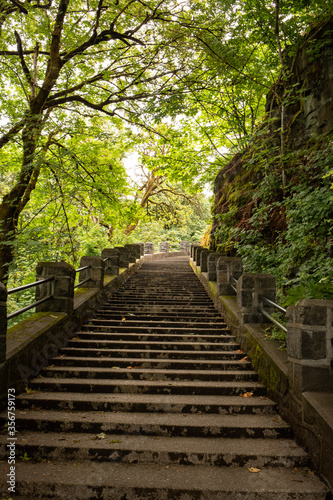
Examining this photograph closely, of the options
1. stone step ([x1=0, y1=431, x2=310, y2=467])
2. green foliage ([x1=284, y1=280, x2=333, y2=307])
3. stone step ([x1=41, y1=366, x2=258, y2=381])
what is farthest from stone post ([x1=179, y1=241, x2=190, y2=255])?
stone step ([x1=0, y1=431, x2=310, y2=467])

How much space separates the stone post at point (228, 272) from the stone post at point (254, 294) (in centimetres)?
196

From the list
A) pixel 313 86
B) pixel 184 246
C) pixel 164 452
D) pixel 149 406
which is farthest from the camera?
pixel 184 246

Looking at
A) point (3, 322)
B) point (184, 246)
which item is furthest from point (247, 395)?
point (184, 246)

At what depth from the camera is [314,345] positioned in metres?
3.16

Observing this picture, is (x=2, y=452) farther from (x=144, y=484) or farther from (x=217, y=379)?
(x=217, y=379)

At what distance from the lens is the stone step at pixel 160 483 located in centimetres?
261

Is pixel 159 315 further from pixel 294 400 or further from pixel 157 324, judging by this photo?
pixel 294 400

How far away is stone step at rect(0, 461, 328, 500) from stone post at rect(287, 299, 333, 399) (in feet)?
2.69

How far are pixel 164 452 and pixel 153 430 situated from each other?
403 mm

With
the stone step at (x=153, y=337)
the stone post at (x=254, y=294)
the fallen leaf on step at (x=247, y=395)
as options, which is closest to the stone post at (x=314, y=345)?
the fallen leaf on step at (x=247, y=395)

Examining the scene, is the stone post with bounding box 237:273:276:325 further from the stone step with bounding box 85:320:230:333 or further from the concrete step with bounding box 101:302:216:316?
the concrete step with bounding box 101:302:216:316

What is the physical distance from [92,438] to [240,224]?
24.2 feet

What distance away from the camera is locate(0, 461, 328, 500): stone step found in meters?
2.61

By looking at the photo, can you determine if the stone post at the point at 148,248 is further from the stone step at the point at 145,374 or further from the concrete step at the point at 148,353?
the stone step at the point at 145,374
